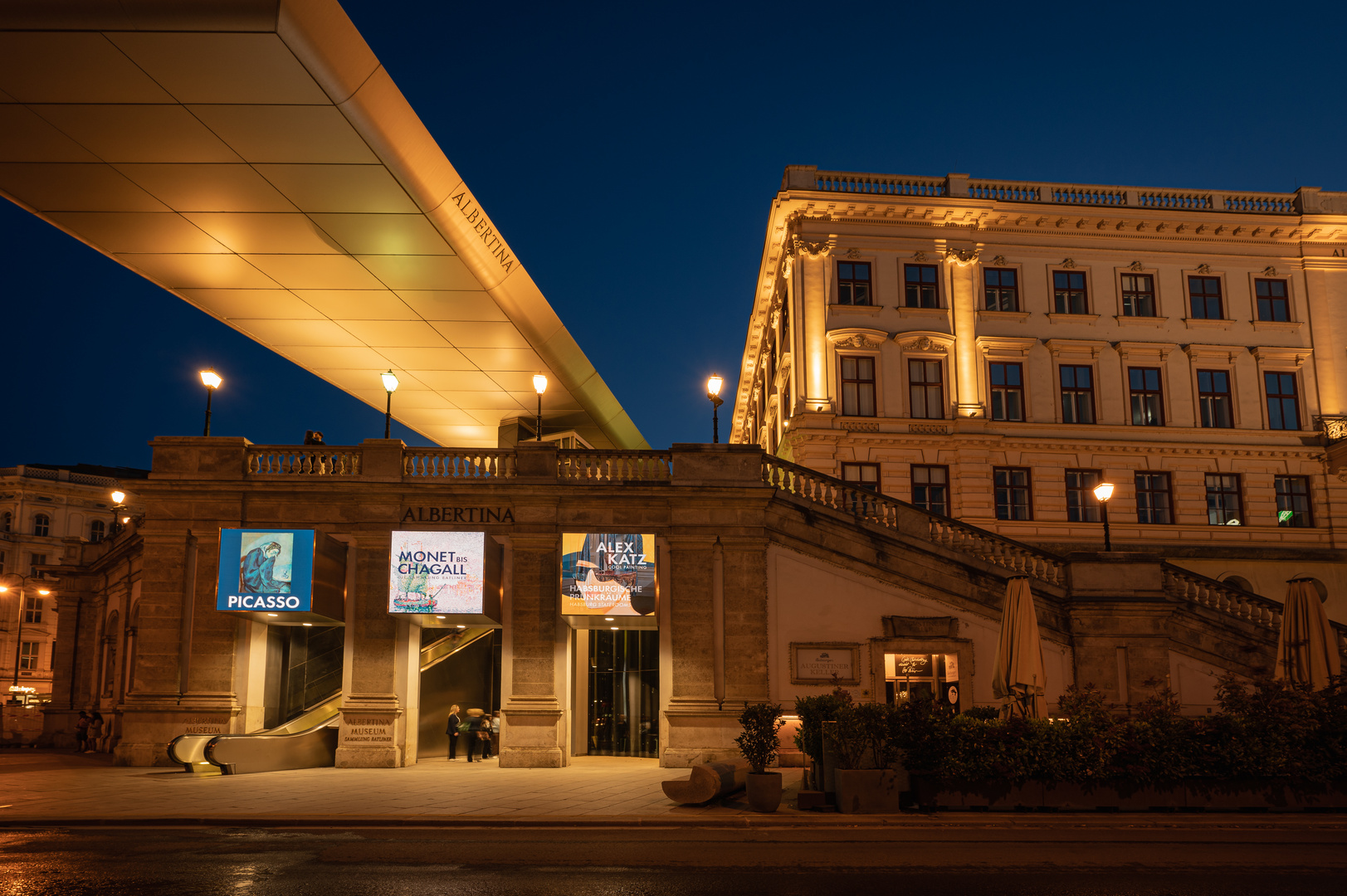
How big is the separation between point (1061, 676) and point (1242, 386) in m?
20.7

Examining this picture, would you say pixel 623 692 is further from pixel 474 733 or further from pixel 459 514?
pixel 459 514

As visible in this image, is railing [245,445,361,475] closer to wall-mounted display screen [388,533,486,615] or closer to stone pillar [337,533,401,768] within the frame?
stone pillar [337,533,401,768]

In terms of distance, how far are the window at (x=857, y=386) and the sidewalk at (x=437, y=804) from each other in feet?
55.4

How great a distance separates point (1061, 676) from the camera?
2300 cm

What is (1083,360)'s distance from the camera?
37312mm

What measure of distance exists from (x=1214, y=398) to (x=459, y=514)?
29.4m

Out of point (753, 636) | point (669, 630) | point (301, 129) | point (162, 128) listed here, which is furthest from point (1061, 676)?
point (162, 128)

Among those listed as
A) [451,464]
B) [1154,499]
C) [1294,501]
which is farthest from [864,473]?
[1294,501]

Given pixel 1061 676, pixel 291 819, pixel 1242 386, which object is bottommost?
pixel 291 819

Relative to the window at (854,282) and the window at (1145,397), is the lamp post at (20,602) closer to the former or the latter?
the window at (854,282)

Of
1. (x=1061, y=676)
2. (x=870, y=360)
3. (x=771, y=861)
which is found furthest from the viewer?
(x=870, y=360)

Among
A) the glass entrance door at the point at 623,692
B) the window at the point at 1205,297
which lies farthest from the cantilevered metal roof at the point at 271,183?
the window at the point at 1205,297

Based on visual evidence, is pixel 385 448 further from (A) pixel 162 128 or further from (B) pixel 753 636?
(B) pixel 753 636

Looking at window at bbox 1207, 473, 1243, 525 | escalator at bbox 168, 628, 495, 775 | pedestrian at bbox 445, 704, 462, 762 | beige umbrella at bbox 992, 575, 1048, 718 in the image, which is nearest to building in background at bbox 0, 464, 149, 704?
escalator at bbox 168, 628, 495, 775
